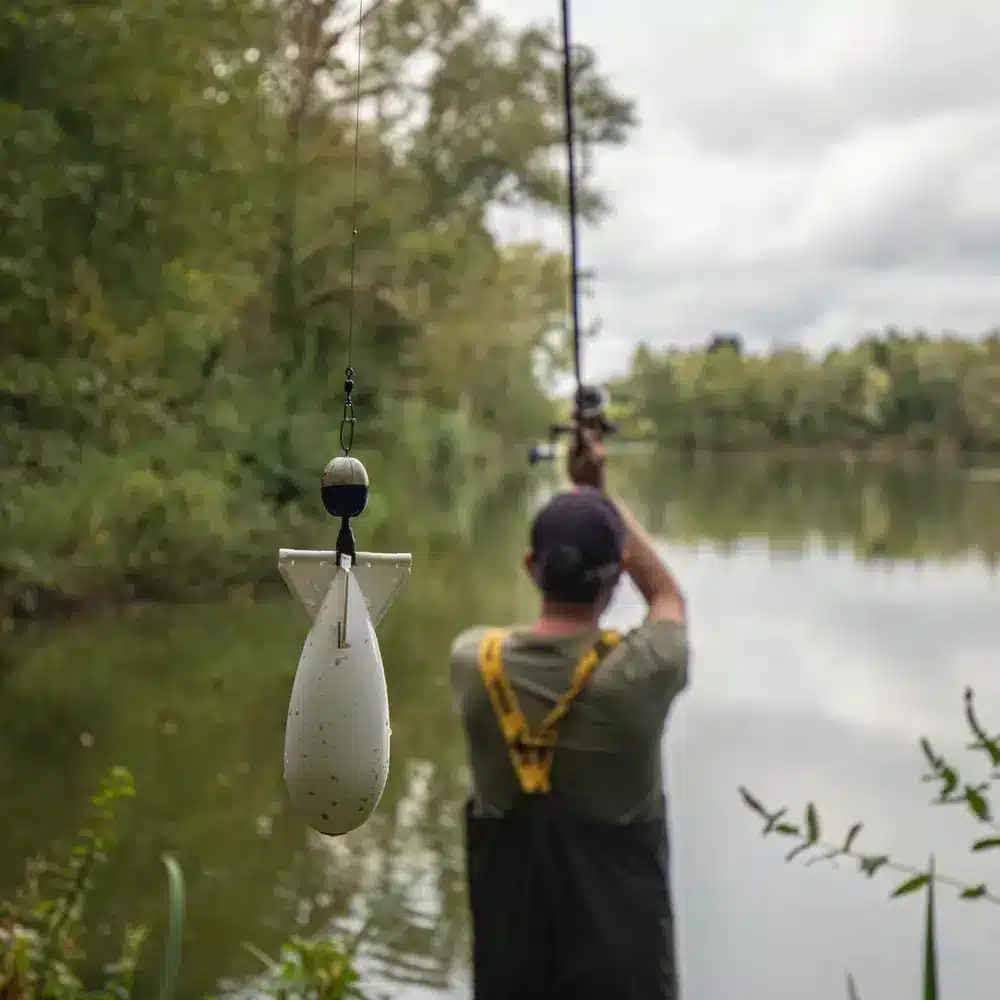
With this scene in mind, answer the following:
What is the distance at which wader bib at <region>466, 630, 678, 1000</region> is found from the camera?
2643 mm

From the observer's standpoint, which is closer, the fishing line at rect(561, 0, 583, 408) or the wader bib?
the fishing line at rect(561, 0, 583, 408)

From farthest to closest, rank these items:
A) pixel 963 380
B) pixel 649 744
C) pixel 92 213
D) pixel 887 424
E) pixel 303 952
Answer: pixel 887 424, pixel 963 380, pixel 92 213, pixel 303 952, pixel 649 744

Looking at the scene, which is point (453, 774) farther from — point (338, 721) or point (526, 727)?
point (338, 721)

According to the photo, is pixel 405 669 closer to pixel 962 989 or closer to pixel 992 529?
pixel 962 989

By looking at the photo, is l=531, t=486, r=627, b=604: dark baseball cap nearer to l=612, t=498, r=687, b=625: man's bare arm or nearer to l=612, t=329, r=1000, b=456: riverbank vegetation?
l=612, t=498, r=687, b=625: man's bare arm

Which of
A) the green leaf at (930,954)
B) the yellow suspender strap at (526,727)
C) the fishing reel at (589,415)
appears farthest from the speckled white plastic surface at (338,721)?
the fishing reel at (589,415)

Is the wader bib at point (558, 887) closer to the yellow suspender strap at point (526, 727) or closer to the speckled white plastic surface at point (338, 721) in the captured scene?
the yellow suspender strap at point (526, 727)

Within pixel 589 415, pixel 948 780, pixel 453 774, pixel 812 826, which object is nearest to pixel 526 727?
pixel 589 415

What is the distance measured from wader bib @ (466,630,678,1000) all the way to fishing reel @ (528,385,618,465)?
58 cm

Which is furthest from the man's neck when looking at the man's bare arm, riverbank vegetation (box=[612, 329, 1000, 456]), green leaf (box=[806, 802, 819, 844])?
riverbank vegetation (box=[612, 329, 1000, 456])

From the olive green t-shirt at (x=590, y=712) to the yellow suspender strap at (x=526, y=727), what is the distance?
1 cm

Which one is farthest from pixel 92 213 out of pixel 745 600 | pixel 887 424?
pixel 887 424

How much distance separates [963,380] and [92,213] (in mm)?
43454

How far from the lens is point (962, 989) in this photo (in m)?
5.75
